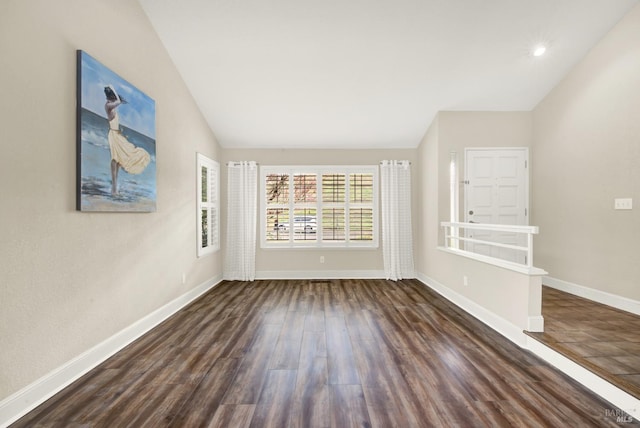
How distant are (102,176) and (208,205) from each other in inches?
95.2

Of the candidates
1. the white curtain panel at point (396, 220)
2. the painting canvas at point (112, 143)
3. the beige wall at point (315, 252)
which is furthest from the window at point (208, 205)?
the white curtain panel at point (396, 220)

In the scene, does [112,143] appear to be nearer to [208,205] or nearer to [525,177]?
[208,205]

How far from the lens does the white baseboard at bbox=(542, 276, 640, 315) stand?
326 cm

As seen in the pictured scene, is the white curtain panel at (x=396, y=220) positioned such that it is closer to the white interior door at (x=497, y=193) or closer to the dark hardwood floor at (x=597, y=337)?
the white interior door at (x=497, y=193)

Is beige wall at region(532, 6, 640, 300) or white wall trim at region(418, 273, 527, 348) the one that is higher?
beige wall at region(532, 6, 640, 300)

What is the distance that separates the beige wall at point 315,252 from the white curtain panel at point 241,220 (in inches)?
8.0

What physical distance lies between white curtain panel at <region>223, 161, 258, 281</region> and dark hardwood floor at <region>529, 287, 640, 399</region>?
163 inches

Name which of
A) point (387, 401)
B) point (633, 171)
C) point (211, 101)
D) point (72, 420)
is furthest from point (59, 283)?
point (633, 171)

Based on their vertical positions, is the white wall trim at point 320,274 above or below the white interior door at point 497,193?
below

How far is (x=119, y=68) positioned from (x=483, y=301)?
4.28 metres

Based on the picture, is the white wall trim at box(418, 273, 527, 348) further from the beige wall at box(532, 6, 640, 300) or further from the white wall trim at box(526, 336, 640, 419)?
the beige wall at box(532, 6, 640, 300)

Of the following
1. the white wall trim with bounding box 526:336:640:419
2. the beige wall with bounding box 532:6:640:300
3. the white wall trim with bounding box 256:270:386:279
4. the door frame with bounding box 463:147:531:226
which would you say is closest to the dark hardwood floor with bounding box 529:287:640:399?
the white wall trim with bounding box 526:336:640:419

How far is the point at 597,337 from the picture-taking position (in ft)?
8.41

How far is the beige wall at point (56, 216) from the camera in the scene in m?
1.76
